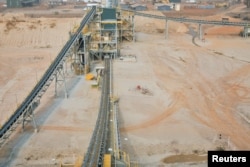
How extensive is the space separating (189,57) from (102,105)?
2484 centimetres

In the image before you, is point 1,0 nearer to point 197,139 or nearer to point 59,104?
point 59,104

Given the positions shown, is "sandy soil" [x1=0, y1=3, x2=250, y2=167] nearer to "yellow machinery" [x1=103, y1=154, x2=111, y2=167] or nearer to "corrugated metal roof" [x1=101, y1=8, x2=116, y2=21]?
"yellow machinery" [x1=103, y1=154, x2=111, y2=167]

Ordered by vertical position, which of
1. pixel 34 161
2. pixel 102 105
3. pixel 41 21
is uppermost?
pixel 41 21

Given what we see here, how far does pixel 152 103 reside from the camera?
36.3 meters

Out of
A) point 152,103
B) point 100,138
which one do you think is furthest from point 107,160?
point 152,103

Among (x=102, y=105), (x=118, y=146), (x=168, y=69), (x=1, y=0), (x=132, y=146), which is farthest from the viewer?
(x=1, y=0)

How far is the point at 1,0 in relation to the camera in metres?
136

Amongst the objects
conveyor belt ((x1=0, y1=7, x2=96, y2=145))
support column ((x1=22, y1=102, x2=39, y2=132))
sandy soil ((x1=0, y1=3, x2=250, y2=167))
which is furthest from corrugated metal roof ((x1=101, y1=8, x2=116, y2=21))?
support column ((x1=22, y1=102, x2=39, y2=132))

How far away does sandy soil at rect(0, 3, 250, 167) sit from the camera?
27.5 m

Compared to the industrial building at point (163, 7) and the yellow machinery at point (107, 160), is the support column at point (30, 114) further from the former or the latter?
the industrial building at point (163, 7)

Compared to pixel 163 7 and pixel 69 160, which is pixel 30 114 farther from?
pixel 163 7

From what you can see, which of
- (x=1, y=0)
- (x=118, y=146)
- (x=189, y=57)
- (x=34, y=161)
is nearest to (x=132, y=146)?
(x=118, y=146)

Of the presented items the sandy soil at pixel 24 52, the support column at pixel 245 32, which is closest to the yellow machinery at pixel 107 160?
the sandy soil at pixel 24 52

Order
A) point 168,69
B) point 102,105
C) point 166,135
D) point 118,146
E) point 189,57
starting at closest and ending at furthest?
1. point 118,146
2. point 166,135
3. point 102,105
4. point 168,69
5. point 189,57
